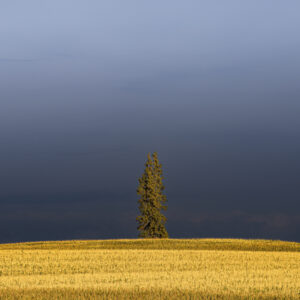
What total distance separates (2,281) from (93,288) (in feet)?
22.3

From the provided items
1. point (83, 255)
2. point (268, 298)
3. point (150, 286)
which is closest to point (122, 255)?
point (83, 255)

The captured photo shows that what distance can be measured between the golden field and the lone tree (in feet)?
33.8

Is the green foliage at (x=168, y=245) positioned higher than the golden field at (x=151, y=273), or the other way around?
the golden field at (x=151, y=273)

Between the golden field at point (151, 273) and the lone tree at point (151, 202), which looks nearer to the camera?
the golden field at point (151, 273)

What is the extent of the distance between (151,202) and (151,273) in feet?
122

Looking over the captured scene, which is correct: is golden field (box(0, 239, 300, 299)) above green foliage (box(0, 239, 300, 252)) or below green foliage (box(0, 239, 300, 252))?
above

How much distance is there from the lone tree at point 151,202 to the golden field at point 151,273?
33.8 feet

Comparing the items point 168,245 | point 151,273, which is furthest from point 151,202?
point 151,273

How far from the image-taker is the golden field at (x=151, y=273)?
24156 mm

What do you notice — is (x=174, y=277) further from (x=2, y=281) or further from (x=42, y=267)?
(x=42, y=267)

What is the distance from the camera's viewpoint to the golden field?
79.3ft

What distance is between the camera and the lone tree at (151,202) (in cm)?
6969

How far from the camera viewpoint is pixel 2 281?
97.9ft

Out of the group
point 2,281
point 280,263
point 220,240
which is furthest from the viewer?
point 220,240
